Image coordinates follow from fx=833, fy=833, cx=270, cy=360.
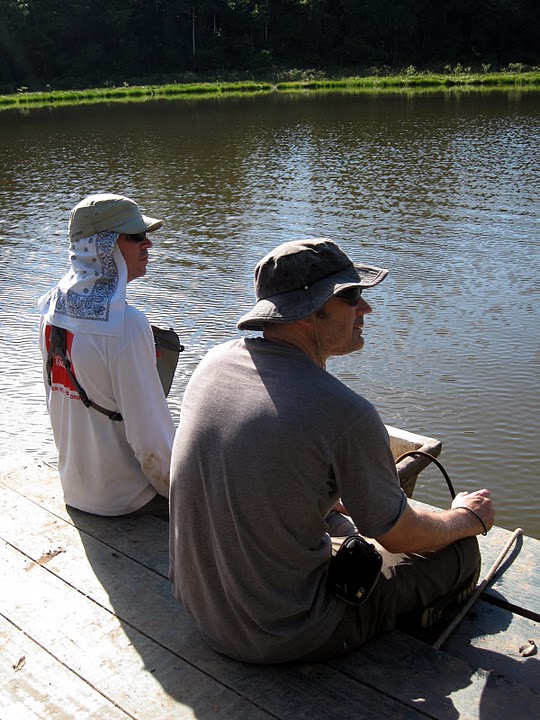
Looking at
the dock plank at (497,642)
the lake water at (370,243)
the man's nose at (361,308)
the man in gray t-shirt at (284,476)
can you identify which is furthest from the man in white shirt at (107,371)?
the lake water at (370,243)

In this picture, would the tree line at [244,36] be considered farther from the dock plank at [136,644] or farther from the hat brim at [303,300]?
the hat brim at [303,300]

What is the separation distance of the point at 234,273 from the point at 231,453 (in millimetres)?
7409

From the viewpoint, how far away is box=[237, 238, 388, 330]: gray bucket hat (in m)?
2.04

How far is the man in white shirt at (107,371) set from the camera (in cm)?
273

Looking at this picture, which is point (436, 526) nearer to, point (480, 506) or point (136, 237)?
point (480, 506)

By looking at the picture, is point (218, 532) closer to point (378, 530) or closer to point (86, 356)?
point (378, 530)

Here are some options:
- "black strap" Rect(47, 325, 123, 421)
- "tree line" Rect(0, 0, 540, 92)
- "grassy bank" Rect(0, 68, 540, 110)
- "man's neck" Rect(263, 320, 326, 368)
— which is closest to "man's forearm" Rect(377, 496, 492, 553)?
"man's neck" Rect(263, 320, 326, 368)

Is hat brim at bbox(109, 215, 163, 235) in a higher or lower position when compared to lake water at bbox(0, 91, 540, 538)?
higher

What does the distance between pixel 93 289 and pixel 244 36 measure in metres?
63.2

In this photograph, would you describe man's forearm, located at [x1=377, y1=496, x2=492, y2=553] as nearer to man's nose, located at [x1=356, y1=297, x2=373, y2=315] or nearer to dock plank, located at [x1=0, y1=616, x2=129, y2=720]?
man's nose, located at [x1=356, y1=297, x2=373, y2=315]

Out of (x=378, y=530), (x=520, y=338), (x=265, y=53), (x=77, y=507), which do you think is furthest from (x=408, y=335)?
(x=265, y=53)

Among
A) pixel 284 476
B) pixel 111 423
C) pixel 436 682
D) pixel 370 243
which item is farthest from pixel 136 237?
pixel 370 243

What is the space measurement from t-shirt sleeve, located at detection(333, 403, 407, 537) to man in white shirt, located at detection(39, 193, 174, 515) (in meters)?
1.00

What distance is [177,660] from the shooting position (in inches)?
88.4
